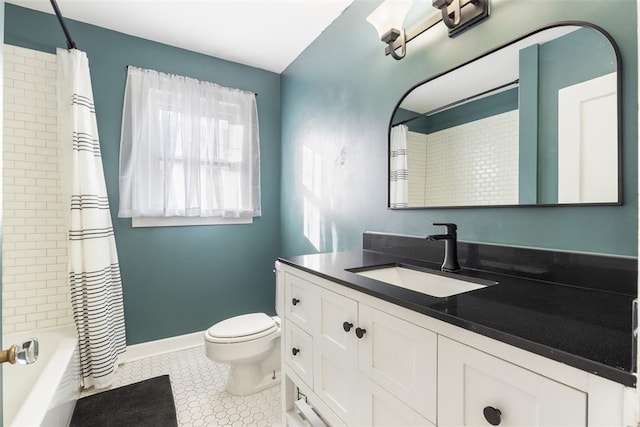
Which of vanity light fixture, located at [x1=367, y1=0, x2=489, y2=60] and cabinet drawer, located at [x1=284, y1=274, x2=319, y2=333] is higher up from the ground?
vanity light fixture, located at [x1=367, y1=0, x2=489, y2=60]

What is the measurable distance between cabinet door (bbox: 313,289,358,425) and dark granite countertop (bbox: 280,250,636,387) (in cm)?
12

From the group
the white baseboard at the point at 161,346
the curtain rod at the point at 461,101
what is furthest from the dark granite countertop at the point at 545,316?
the white baseboard at the point at 161,346

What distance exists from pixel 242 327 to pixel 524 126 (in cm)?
178

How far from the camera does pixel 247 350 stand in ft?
5.82

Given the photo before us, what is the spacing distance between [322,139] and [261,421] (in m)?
1.82

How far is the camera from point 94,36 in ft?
7.26

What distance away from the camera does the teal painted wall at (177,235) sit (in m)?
2.22

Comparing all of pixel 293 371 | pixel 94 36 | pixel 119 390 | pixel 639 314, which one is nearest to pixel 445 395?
pixel 639 314

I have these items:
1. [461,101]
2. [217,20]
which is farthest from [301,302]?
[217,20]

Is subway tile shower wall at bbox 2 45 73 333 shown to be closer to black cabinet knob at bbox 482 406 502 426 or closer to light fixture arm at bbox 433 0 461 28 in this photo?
light fixture arm at bbox 433 0 461 28

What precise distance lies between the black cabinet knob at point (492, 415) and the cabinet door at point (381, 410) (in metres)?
0.18

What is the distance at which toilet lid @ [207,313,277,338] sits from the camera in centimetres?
180

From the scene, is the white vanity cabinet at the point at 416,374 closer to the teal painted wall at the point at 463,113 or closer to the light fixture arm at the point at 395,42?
the teal painted wall at the point at 463,113

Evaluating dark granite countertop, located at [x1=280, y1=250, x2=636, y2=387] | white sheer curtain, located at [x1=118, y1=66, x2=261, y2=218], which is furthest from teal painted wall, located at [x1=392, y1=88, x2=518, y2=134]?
white sheer curtain, located at [x1=118, y1=66, x2=261, y2=218]
